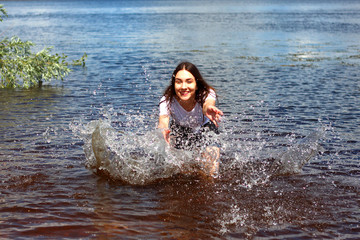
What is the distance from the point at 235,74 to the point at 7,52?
879 centimetres

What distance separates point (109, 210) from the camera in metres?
6.30

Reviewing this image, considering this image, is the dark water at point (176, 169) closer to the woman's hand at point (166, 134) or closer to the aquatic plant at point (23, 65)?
the woman's hand at point (166, 134)

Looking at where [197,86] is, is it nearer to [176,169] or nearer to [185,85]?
[185,85]

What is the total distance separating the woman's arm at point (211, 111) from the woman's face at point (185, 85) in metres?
0.33

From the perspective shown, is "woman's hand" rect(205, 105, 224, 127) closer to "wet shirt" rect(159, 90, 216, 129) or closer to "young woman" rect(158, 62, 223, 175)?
"young woman" rect(158, 62, 223, 175)

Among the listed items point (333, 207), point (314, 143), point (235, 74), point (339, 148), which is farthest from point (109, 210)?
point (235, 74)

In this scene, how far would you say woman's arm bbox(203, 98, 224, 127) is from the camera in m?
6.79

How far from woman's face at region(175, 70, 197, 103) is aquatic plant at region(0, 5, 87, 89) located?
31.1 feet

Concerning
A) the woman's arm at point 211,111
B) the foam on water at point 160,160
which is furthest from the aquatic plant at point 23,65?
the woman's arm at point 211,111

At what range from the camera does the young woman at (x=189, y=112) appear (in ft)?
24.7

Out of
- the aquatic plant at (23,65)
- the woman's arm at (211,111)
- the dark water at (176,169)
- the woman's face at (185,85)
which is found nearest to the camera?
the dark water at (176,169)

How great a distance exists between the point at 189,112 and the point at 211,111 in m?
0.78

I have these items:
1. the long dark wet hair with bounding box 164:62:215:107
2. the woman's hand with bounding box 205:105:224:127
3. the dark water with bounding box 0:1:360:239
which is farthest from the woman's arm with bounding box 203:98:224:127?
the dark water with bounding box 0:1:360:239

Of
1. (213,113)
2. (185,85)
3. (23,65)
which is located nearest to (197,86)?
(185,85)
